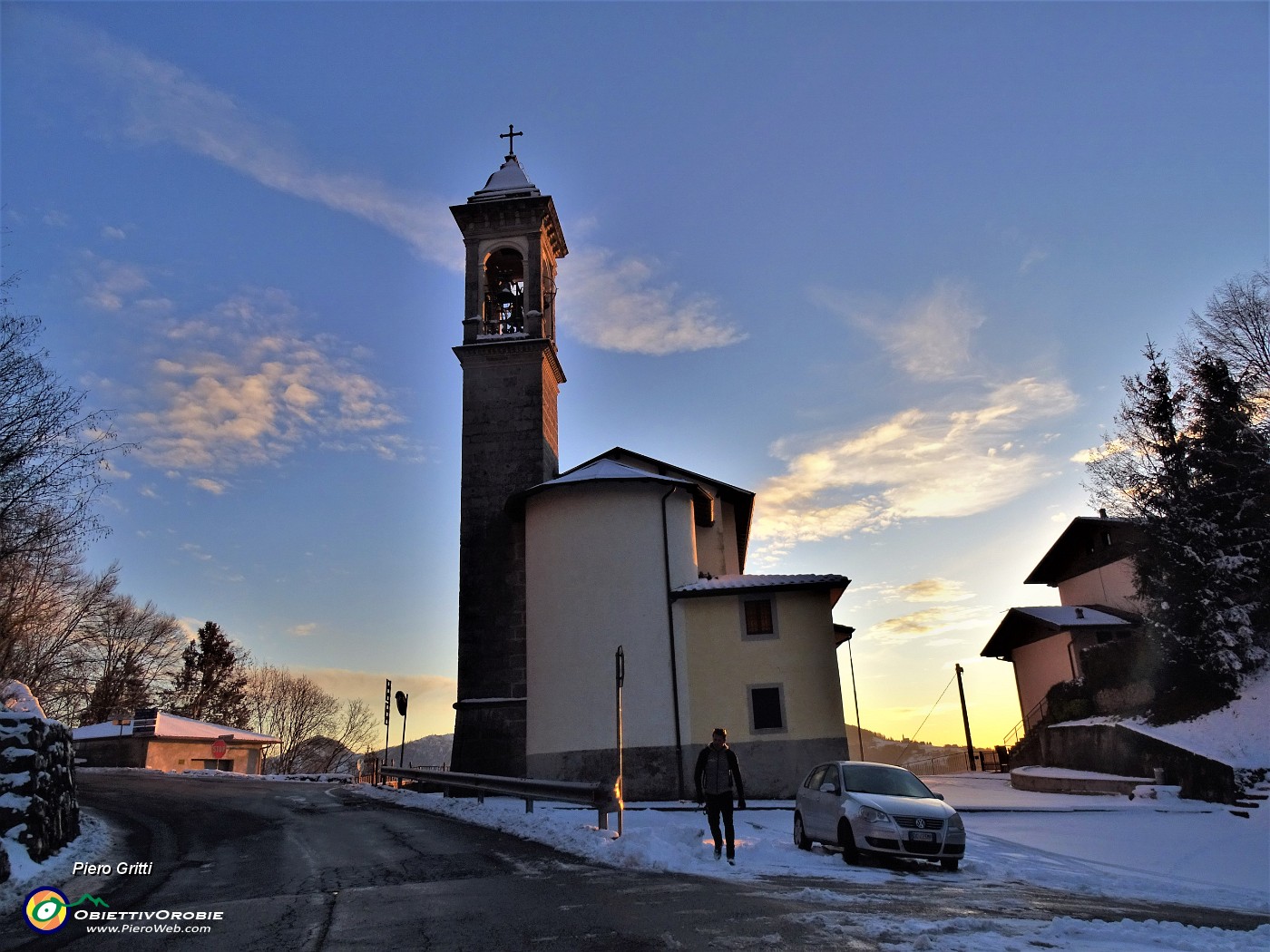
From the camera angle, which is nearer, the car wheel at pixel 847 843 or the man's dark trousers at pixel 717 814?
the man's dark trousers at pixel 717 814

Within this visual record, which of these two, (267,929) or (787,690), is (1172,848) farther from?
(267,929)

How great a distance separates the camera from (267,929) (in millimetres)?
7109

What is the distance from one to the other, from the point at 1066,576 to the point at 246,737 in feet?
152

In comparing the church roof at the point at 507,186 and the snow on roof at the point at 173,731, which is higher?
the church roof at the point at 507,186

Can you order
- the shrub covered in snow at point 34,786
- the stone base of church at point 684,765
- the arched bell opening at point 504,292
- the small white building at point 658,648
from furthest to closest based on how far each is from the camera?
1. the arched bell opening at point 504,292
2. the small white building at point 658,648
3. the stone base of church at point 684,765
4. the shrub covered in snow at point 34,786

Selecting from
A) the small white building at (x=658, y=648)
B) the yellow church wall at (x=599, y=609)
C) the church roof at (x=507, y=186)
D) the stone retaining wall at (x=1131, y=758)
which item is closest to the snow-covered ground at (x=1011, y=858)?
the stone retaining wall at (x=1131, y=758)

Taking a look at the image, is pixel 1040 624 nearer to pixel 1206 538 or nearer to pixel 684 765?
pixel 1206 538

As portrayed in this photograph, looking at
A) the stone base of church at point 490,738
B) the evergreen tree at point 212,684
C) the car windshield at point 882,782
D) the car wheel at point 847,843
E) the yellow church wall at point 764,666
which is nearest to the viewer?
the car wheel at point 847,843

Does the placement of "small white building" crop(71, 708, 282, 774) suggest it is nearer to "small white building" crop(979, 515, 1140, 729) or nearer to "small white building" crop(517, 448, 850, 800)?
"small white building" crop(517, 448, 850, 800)

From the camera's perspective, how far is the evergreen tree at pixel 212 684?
199 feet

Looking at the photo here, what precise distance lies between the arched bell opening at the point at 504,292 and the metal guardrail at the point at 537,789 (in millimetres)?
14954

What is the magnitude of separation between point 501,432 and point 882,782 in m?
17.8

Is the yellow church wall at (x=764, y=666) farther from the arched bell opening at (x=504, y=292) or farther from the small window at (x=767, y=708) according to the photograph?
the arched bell opening at (x=504, y=292)

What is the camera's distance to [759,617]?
79.0 feet
